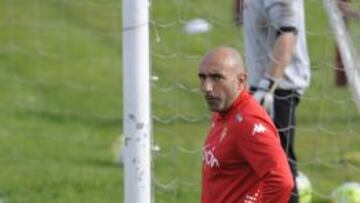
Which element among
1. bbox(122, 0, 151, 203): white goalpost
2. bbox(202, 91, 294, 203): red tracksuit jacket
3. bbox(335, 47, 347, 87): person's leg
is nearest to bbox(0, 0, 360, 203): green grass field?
bbox(335, 47, 347, 87): person's leg

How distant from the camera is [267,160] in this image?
5.09 metres

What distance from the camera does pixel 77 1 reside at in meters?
13.9

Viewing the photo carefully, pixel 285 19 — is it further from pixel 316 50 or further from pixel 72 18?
pixel 72 18

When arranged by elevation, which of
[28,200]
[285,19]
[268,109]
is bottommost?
[28,200]

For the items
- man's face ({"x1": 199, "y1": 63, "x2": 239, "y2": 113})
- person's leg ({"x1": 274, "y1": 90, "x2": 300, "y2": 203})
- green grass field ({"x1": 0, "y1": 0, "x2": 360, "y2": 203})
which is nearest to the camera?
man's face ({"x1": 199, "y1": 63, "x2": 239, "y2": 113})

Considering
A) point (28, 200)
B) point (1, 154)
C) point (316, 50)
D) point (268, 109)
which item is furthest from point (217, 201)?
point (316, 50)

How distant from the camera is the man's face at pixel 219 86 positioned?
5.26m

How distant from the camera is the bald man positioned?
5113 millimetres

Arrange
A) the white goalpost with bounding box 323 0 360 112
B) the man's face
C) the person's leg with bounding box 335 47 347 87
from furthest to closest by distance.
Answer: the person's leg with bounding box 335 47 347 87 → the white goalpost with bounding box 323 0 360 112 → the man's face

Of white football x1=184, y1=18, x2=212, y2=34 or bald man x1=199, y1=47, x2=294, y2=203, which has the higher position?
white football x1=184, y1=18, x2=212, y2=34

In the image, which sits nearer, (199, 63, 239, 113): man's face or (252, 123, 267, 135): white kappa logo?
(252, 123, 267, 135): white kappa logo

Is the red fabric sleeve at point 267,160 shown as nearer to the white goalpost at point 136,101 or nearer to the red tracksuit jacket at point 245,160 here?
the red tracksuit jacket at point 245,160

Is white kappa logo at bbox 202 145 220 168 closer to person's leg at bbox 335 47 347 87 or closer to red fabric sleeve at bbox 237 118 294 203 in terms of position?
red fabric sleeve at bbox 237 118 294 203

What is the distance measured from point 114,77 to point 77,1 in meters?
1.86
